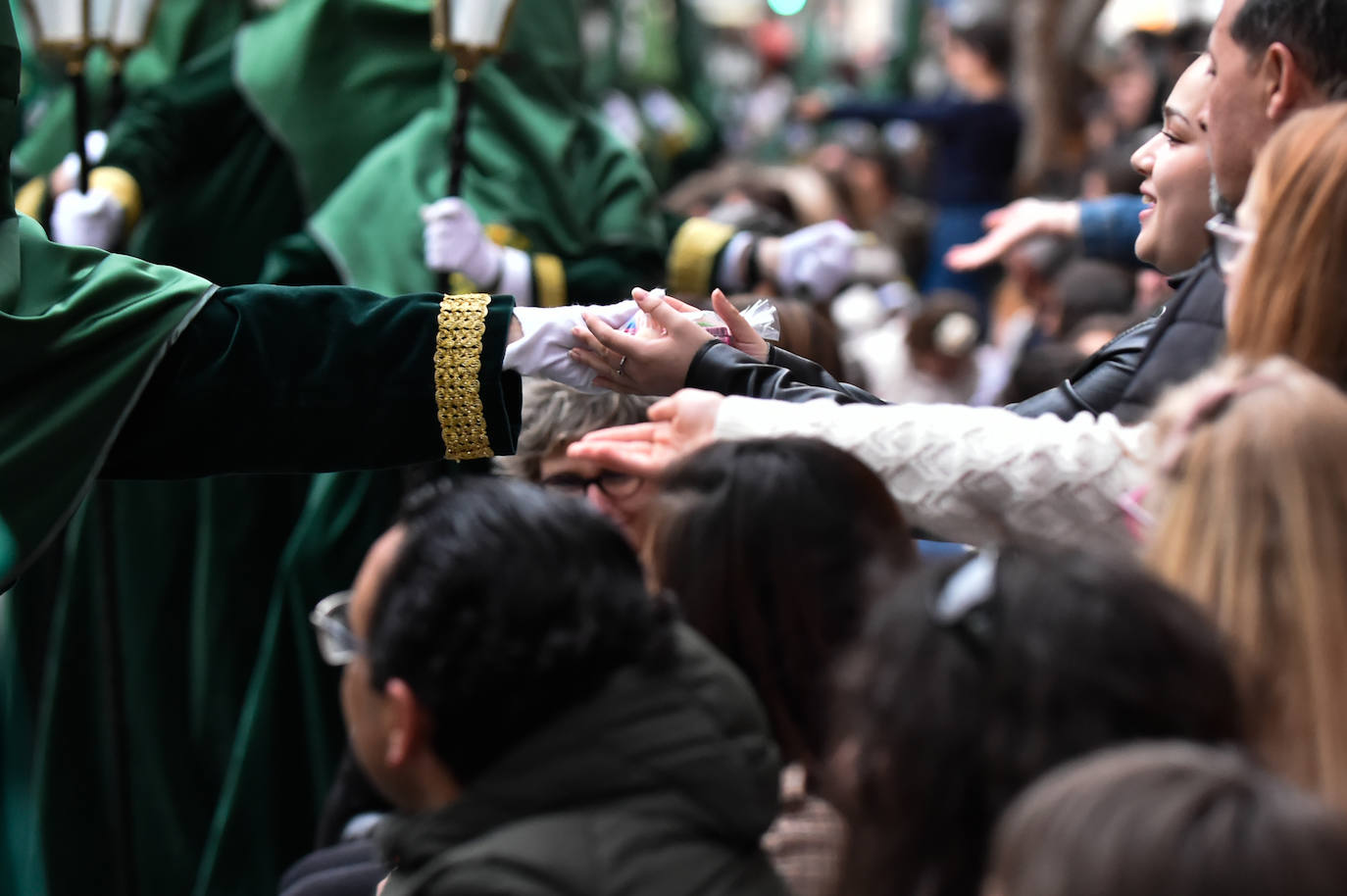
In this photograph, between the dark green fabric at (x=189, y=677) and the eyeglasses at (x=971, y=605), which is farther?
the dark green fabric at (x=189, y=677)

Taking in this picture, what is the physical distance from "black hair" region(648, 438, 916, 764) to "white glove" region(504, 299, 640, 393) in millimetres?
584

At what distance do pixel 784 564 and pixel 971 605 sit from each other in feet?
1.34

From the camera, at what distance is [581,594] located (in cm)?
150

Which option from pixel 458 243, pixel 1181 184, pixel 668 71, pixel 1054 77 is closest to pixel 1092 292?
pixel 458 243

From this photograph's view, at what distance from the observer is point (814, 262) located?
4.01 metres

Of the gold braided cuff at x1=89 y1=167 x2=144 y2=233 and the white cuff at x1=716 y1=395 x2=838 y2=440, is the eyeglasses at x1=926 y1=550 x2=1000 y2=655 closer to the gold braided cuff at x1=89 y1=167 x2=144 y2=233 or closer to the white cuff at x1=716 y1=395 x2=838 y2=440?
the white cuff at x1=716 y1=395 x2=838 y2=440

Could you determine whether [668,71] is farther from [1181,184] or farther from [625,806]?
[625,806]

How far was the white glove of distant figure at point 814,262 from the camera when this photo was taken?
4004 millimetres

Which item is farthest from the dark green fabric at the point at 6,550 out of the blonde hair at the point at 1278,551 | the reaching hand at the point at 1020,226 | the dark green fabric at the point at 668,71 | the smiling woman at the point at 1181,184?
the dark green fabric at the point at 668,71

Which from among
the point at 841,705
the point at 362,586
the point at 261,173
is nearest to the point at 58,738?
the point at 261,173

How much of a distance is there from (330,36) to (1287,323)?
284 centimetres

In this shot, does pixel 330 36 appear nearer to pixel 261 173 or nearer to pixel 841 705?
pixel 261 173

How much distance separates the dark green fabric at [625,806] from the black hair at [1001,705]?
173 mm

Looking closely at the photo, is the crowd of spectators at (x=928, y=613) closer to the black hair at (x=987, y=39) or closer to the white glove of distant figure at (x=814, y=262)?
the white glove of distant figure at (x=814, y=262)
